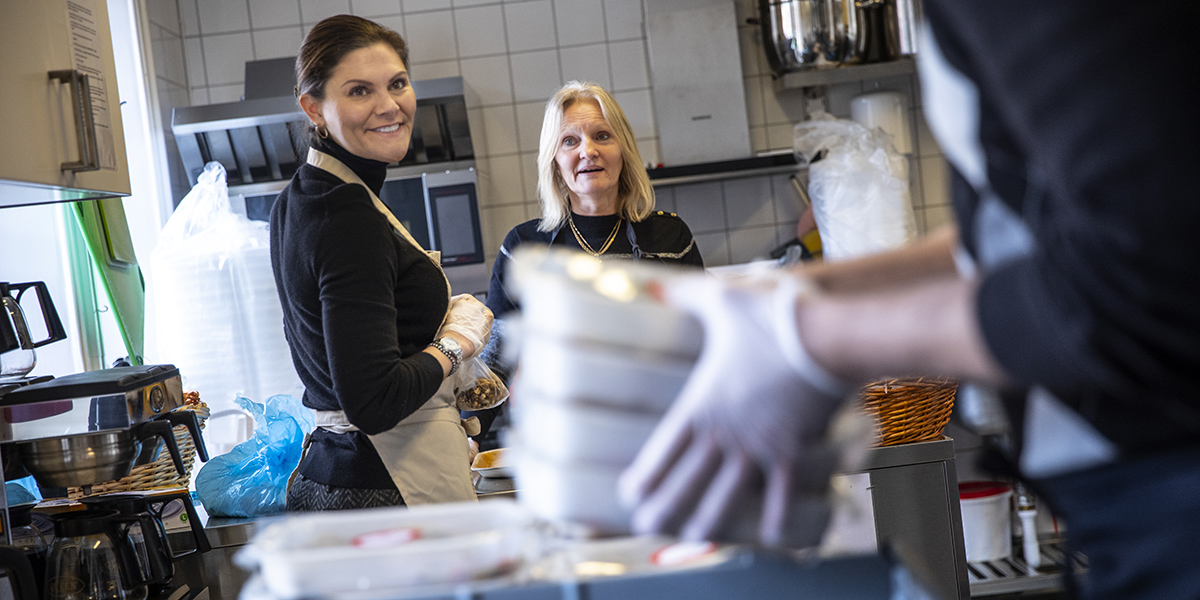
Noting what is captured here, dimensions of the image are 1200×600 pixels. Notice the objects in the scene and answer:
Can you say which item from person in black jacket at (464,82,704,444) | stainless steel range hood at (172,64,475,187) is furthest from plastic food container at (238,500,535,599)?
stainless steel range hood at (172,64,475,187)

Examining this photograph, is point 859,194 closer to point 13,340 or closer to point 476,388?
point 476,388

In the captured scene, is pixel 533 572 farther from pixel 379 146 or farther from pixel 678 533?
pixel 379 146

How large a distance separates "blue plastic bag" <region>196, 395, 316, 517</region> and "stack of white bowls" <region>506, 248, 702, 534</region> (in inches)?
46.2

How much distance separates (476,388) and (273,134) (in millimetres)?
1850

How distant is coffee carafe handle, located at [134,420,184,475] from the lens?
1330 millimetres

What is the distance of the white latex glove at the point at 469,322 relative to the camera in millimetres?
1264

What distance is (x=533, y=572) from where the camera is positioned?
1.92 ft

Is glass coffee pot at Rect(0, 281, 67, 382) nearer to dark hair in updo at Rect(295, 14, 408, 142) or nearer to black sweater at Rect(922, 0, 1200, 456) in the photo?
dark hair in updo at Rect(295, 14, 408, 142)

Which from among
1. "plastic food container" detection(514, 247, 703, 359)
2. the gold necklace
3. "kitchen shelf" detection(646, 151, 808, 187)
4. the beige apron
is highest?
"kitchen shelf" detection(646, 151, 808, 187)

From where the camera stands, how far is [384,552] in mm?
568

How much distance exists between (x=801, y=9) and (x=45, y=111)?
2275mm

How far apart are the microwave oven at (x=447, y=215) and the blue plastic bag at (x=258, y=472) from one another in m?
1.38

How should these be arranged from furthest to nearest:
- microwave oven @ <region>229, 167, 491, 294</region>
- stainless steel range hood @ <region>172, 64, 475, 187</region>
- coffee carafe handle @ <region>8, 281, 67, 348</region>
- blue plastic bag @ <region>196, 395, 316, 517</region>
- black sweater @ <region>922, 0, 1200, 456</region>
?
microwave oven @ <region>229, 167, 491, 294</region> → stainless steel range hood @ <region>172, 64, 475, 187</region> → blue plastic bag @ <region>196, 395, 316, 517</region> → coffee carafe handle @ <region>8, 281, 67, 348</region> → black sweater @ <region>922, 0, 1200, 456</region>

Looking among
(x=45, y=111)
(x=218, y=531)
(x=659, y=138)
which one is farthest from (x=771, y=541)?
(x=659, y=138)
